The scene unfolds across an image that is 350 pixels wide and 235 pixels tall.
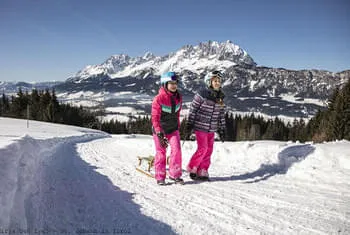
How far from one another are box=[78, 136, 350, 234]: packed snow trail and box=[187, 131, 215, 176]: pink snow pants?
17.0 inches

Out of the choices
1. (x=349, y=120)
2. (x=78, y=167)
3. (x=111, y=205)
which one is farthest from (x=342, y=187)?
(x=349, y=120)

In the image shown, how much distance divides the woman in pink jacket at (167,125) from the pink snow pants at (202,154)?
651 mm

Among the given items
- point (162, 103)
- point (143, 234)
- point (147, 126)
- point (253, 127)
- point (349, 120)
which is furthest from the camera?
point (147, 126)

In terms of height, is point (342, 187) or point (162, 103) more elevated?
point (162, 103)

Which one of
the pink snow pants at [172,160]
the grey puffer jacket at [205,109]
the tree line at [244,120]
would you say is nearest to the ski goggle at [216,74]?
the grey puffer jacket at [205,109]

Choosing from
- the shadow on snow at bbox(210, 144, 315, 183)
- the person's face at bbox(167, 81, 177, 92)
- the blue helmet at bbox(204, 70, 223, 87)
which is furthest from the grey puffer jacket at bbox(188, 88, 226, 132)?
the shadow on snow at bbox(210, 144, 315, 183)

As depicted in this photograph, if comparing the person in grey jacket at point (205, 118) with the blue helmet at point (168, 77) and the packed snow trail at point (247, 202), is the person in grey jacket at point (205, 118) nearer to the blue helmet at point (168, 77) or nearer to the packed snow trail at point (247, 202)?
the packed snow trail at point (247, 202)

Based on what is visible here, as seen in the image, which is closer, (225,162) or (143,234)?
(143,234)

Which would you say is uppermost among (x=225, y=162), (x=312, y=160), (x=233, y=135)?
(x=312, y=160)

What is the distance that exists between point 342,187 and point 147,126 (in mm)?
87405

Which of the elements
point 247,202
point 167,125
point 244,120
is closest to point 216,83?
point 167,125

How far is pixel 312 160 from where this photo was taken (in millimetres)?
6789

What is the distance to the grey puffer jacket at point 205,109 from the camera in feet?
21.5

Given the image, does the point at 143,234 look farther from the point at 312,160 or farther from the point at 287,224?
the point at 312,160
